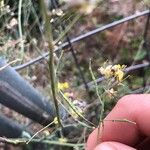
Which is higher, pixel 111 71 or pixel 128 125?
pixel 111 71

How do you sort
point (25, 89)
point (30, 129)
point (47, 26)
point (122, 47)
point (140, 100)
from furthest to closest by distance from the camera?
point (122, 47)
point (30, 129)
point (25, 89)
point (140, 100)
point (47, 26)

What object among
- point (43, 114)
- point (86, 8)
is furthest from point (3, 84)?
point (86, 8)

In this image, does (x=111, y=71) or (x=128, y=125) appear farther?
(x=128, y=125)

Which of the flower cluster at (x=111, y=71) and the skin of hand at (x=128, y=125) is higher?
the flower cluster at (x=111, y=71)

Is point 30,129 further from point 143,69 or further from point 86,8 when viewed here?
point 86,8

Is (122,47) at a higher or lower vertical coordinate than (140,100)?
lower

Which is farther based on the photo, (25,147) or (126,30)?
(126,30)

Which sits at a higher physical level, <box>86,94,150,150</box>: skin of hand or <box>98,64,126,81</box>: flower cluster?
<box>98,64,126,81</box>: flower cluster

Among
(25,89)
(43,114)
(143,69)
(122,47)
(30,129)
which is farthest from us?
(122,47)
